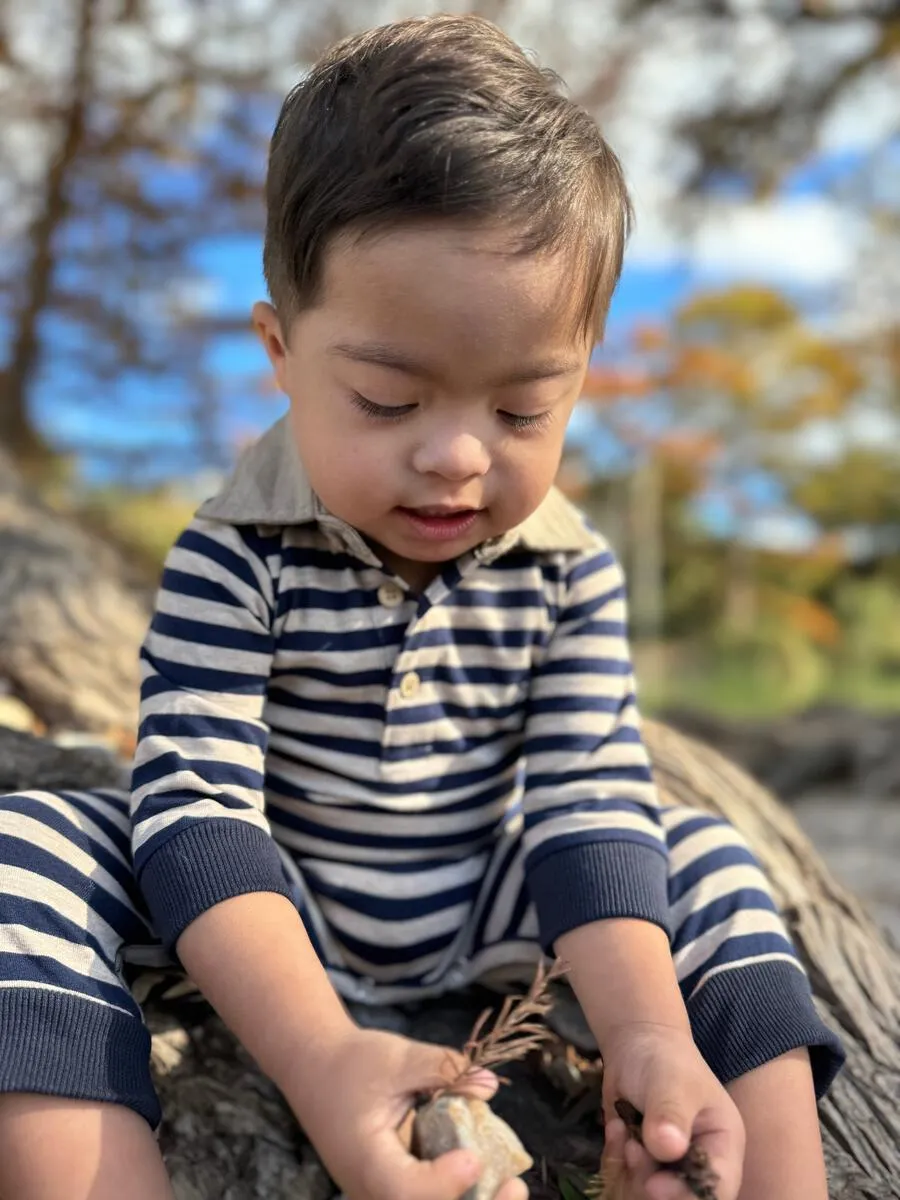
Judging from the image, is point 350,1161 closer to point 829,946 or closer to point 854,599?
point 829,946

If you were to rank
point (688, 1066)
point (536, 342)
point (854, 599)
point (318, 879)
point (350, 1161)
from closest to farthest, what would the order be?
point (350, 1161) < point (688, 1066) < point (536, 342) < point (318, 879) < point (854, 599)

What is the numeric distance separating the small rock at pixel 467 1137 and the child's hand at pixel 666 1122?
0.45 feet

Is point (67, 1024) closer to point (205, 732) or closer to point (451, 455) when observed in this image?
point (205, 732)

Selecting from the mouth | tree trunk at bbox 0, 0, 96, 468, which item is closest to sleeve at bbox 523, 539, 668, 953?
the mouth

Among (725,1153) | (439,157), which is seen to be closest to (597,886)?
(725,1153)

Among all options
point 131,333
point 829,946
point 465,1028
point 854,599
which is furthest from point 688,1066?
point 854,599

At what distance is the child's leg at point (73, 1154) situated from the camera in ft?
4.21

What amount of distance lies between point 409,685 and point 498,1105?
2.07 ft

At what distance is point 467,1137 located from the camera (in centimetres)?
116

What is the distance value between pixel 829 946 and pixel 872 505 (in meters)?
11.3

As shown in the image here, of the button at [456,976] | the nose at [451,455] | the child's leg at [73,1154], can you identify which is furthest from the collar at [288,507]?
the child's leg at [73,1154]

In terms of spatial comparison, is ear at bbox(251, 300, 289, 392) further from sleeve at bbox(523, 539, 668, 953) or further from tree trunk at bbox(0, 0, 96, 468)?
tree trunk at bbox(0, 0, 96, 468)

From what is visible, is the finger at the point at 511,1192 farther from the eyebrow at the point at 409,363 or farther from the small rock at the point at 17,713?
the small rock at the point at 17,713

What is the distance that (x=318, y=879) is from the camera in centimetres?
182
